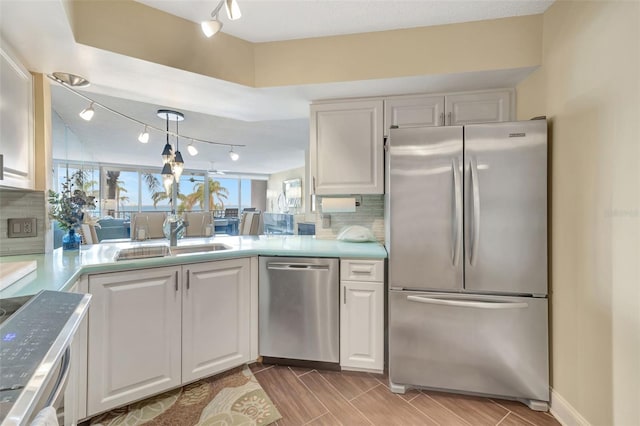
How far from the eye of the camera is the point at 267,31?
193cm

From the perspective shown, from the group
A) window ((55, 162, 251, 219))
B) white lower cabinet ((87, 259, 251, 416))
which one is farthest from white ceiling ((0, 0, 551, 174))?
window ((55, 162, 251, 219))

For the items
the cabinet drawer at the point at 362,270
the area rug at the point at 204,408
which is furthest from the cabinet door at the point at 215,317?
the cabinet drawer at the point at 362,270

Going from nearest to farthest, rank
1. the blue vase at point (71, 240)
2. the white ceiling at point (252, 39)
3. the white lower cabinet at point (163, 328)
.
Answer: the white ceiling at point (252, 39) < the white lower cabinet at point (163, 328) < the blue vase at point (71, 240)

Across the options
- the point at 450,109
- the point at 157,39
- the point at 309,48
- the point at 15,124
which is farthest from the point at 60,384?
the point at 450,109

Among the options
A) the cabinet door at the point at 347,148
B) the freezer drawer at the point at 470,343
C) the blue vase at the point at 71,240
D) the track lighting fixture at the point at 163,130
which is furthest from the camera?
the cabinet door at the point at 347,148

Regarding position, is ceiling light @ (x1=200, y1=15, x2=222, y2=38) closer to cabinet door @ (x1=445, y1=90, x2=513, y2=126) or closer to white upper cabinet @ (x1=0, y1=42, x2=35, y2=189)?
white upper cabinet @ (x1=0, y1=42, x2=35, y2=189)

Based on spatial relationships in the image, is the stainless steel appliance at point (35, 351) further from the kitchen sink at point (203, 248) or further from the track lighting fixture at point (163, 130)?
the track lighting fixture at point (163, 130)

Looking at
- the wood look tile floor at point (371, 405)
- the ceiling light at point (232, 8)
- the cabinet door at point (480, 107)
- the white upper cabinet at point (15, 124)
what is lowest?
the wood look tile floor at point (371, 405)

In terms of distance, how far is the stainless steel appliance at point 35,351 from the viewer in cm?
53

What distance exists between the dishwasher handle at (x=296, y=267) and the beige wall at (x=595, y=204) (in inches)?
57.3

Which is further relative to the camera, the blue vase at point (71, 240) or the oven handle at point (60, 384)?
the blue vase at point (71, 240)

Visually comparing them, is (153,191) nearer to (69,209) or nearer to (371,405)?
(69,209)

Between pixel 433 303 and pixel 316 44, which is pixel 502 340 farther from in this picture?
pixel 316 44

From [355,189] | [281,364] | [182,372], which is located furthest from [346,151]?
[182,372]
